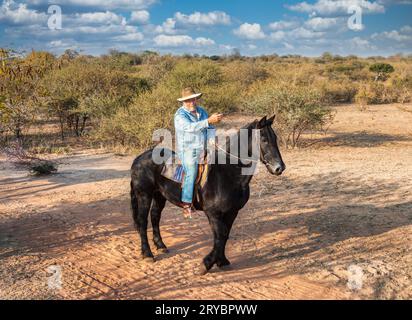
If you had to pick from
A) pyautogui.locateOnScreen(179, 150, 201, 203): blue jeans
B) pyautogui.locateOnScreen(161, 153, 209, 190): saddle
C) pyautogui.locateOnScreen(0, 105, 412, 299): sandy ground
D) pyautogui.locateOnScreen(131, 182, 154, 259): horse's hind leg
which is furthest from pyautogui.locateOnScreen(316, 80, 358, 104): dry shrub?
pyautogui.locateOnScreen(179, 150, 201, 203): blue jeans

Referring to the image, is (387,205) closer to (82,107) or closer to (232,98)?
(232,98)

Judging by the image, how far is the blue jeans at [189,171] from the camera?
5.87m

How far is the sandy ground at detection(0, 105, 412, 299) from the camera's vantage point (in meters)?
5.51

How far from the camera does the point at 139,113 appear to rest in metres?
17.0

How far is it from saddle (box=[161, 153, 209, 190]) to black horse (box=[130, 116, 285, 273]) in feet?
0.25

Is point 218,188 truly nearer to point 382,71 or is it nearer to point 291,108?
point 291,108

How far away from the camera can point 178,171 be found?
239 inches

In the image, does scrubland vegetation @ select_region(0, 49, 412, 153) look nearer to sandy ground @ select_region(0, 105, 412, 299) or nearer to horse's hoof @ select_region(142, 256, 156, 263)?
sandy ground @ select_region(0, 105, 412, 299)

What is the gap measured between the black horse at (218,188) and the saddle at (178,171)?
0.08 metres

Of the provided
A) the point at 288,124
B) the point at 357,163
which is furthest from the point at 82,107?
the point at 357,163

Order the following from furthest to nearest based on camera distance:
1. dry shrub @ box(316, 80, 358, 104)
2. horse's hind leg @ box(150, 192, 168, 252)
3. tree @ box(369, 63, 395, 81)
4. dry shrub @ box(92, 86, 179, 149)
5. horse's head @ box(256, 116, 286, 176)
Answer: tree @ box(369, 63, 395, 81)
dry shrub @ box(316, 80, 358, 104)
dry shrub @ box(92, 86, 179, 149)
horse's hind leg @ box(150, 192, 168, 252)
horse's head @ box(256, 116, 286, 176)

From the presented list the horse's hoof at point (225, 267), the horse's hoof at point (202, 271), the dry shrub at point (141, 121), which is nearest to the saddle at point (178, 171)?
the horse's hoof at point (202, 271)

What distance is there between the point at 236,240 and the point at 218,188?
1776 millimetres

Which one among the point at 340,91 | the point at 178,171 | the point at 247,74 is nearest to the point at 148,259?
the point at 178,171
